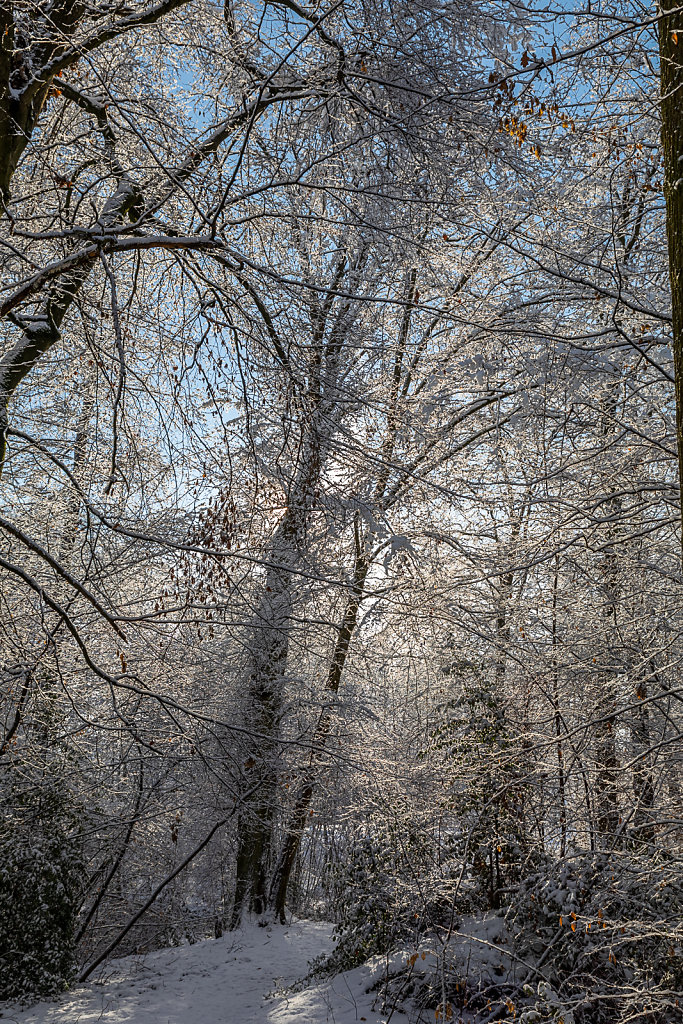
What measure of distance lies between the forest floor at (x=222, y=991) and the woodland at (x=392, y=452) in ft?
1.33

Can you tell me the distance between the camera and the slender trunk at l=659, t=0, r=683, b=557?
279 centimetres

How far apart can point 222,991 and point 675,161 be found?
9060 mm

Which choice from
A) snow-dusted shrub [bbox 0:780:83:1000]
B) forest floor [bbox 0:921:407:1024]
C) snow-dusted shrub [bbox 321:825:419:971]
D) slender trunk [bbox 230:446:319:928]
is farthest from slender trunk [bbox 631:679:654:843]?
snow-dusted shrub [bbox 0:780:83:1000]

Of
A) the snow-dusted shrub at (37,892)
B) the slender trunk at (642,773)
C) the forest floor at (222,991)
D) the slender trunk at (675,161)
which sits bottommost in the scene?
the forest floor at (222,991)

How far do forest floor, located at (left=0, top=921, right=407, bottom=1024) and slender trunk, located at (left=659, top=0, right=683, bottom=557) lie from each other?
5753 millimetres

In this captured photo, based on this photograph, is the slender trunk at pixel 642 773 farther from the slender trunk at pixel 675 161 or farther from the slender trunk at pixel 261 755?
the slender trunk at pixel 261 755

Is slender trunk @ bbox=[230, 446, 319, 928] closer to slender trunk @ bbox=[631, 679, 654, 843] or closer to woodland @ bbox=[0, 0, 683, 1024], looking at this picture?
woodland @ bbox=[0, 0, 683, 1024]

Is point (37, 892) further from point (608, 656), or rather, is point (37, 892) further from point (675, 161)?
point (675, 161)

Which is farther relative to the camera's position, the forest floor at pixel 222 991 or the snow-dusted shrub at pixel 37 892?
the snow-dusted shrub at pixel 37 892

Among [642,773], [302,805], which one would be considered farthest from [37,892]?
[642,773]

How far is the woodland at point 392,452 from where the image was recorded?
4.96 meters

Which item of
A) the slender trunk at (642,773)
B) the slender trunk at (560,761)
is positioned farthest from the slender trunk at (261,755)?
the slender trunk at (642,773)

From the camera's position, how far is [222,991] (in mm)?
8500

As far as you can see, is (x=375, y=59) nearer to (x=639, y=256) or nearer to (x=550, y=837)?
(x=639, y=256)
